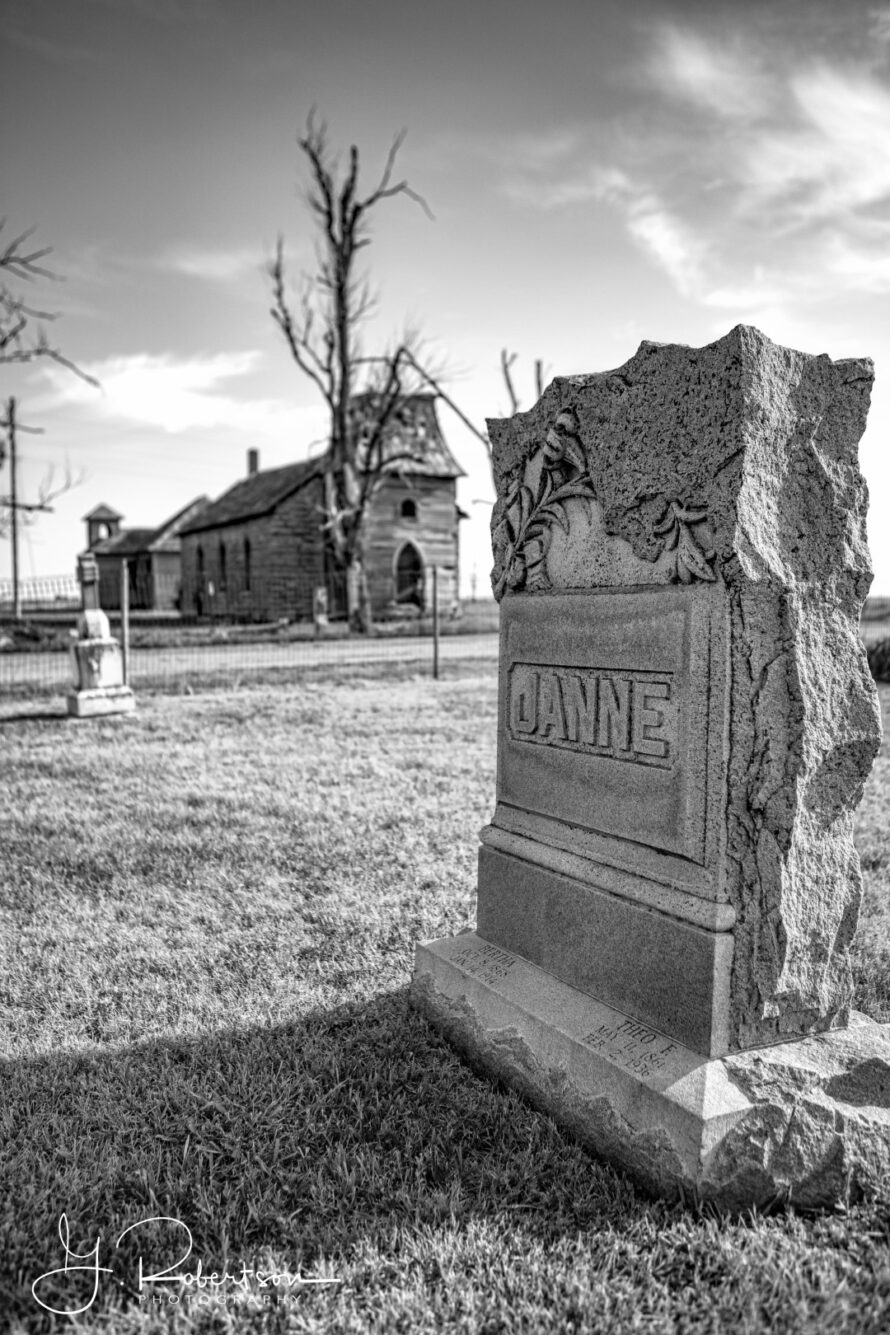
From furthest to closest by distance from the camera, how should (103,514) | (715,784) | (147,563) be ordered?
(103,514) → (147,563) → (715,784)

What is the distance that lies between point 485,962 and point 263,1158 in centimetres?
96

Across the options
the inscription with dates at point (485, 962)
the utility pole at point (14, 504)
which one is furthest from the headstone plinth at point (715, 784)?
the utility pole at point (14, 504)

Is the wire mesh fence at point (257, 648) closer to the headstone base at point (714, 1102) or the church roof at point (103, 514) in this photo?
the headstone base at point (714, 1102)

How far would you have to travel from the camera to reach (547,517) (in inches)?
116

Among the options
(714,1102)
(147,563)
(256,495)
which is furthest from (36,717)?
(147,563)

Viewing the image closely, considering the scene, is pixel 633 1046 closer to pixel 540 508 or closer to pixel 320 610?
pixel 540 508

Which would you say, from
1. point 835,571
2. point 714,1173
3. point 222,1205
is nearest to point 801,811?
point 835,571

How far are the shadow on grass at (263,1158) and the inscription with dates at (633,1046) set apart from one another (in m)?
0.26

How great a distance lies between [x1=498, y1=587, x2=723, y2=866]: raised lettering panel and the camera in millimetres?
2373

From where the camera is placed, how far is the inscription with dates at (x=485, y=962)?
2.99m

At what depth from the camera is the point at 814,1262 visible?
197 centimetres

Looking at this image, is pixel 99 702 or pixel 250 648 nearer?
pixel 99 702

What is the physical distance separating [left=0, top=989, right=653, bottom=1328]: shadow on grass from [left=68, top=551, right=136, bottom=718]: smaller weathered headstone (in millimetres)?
7502

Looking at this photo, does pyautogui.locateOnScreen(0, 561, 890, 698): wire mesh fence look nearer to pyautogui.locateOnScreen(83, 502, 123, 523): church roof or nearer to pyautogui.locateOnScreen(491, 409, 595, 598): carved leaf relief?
pyautogui.locateOnScreen(491, 409, 595, 598): carved leaf relief
